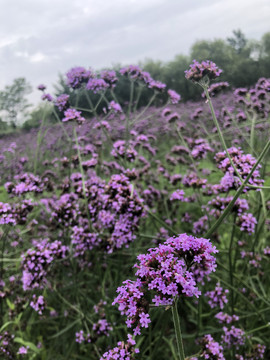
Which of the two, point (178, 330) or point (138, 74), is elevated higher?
point (138, 74)

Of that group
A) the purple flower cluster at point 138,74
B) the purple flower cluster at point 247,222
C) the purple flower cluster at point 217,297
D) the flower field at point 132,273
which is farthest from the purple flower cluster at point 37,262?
the purple flower cluster at point 138,74

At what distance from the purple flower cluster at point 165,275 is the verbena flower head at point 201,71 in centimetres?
114

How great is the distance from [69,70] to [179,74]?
64.2 feet

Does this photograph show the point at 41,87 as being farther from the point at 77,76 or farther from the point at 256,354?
the point at 256,354

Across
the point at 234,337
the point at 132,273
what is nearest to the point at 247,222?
the point at 234,337

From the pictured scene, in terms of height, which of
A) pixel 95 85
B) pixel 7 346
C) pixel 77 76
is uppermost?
pixel 77 76

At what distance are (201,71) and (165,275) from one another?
1.31 meters

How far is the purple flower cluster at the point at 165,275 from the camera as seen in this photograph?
860 millimetres

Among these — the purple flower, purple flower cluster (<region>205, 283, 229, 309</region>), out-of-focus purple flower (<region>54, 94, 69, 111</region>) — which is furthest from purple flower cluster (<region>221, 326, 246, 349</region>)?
out-of-focus purple flower (<region>54, 94, 69, 111</region>)

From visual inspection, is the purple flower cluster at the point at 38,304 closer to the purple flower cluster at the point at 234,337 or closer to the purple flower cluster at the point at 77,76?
the purple flower cluster at the point at 234,337

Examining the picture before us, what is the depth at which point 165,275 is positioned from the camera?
864 mm

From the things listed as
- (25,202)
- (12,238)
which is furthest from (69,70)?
(12,238)

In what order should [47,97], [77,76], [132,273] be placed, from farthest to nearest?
[47,97] → [77,76] → [132,273]

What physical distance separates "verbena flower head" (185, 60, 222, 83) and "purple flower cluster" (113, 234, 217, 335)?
1144mm
